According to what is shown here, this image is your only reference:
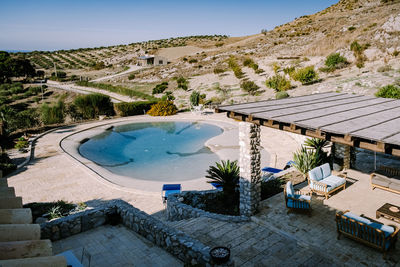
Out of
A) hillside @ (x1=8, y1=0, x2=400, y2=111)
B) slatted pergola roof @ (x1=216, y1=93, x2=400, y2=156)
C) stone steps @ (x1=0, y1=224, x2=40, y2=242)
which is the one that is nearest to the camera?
stone steps @ (x1=0, y1=224, x2=40, y2=242)

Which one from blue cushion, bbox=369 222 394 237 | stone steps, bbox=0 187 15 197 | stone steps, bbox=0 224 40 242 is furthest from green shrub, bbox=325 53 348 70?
stone steps, bbox=0 224 40 242

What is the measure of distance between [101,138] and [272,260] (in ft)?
65.8

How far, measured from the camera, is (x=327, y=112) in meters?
7.97

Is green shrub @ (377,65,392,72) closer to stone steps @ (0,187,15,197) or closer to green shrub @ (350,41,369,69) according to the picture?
green shrub @ (350,41,369,69)

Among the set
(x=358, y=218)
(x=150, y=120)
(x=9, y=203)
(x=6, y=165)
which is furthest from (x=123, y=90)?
(x=9, y=203)


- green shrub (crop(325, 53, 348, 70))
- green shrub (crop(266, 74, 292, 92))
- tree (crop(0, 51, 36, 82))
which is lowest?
green shrub (crop(266, 74, 292, 92))

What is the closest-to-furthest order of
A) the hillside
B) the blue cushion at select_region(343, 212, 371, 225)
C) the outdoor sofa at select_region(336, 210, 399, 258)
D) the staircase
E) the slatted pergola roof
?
the staircase, the slatted pergola roof, the outdoor sofa at select_region(336, 210, 399, 258), the blue cushion at select_region(343, 212, 371, 225), the hillside

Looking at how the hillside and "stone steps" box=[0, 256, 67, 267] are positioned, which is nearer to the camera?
"stone steps" box=[0, 256, 67, 267]

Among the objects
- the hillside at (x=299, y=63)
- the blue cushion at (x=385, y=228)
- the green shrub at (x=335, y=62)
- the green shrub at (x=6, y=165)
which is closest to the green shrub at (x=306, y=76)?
the hillside at (x=299, y=63)

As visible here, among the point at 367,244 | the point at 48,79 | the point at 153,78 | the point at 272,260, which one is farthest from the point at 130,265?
the point at 48,79

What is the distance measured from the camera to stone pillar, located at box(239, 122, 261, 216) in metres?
7.99

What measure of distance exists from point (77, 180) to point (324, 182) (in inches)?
452

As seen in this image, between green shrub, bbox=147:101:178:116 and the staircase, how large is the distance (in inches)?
1024

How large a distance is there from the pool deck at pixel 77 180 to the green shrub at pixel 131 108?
10.0 m
